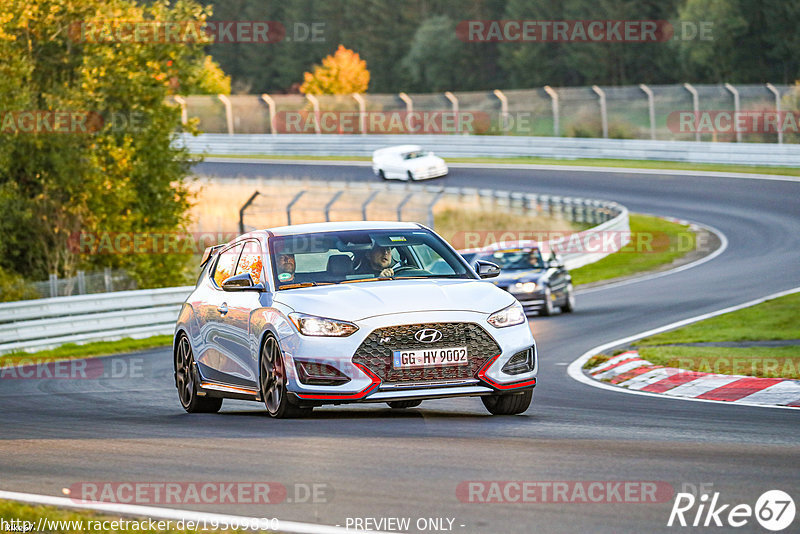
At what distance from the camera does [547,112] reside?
5703 cm

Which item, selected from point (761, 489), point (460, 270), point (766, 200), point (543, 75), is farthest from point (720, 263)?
point (543, 75)

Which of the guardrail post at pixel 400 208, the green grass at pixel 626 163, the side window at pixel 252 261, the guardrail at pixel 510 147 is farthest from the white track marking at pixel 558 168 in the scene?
the side window at pixel 252 261

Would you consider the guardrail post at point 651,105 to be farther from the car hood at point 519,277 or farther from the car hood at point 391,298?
the car hood at point 391,298

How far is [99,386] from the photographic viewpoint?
50.8ft

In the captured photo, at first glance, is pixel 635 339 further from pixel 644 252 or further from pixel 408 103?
pixel 408 103

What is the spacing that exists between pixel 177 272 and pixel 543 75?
231ft

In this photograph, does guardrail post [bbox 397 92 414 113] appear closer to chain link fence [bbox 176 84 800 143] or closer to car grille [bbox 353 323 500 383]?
chain link fence [bbox 176 84 800 143]

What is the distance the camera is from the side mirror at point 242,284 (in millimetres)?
10195

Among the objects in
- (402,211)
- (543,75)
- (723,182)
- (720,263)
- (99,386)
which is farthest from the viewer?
(543,75)

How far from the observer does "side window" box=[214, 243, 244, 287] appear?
1129 cm

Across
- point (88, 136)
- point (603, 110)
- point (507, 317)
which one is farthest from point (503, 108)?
point (507, 317)

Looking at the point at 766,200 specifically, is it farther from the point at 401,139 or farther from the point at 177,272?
the point at 401,139

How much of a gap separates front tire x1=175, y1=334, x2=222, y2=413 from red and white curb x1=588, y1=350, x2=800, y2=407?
433cm

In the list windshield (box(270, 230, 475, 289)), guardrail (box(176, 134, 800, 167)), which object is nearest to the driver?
windshield (box(270, 230, 475, 289))
